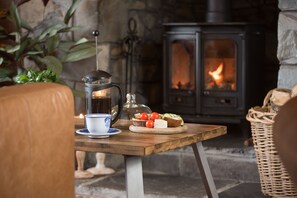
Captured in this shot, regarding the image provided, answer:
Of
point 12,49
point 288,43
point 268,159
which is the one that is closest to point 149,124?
point 268,159

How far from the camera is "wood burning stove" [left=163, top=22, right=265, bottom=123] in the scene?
416cm

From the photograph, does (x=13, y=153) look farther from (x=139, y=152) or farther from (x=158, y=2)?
(x=158, y=2)

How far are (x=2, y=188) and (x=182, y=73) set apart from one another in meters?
2.88

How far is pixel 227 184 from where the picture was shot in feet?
12.9

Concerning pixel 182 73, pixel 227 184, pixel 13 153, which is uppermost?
pixel 13 153

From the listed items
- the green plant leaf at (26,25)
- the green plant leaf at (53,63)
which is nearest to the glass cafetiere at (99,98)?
the green plant leaf at (53,63)

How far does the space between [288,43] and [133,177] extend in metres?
1.72

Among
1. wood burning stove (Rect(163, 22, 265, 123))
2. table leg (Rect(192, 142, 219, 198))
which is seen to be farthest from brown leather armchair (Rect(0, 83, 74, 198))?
wood burning stove (Rect(163, 22, 265, 123))

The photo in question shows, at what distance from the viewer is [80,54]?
13.6ft

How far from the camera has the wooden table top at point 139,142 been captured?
2383mm

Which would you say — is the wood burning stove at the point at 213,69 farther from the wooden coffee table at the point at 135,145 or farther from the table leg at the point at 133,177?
the table leg at the point at 133,177

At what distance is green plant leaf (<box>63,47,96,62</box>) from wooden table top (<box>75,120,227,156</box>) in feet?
4.69

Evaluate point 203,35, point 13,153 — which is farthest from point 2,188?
point 203,35

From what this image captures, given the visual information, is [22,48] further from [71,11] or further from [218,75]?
[218,75]
